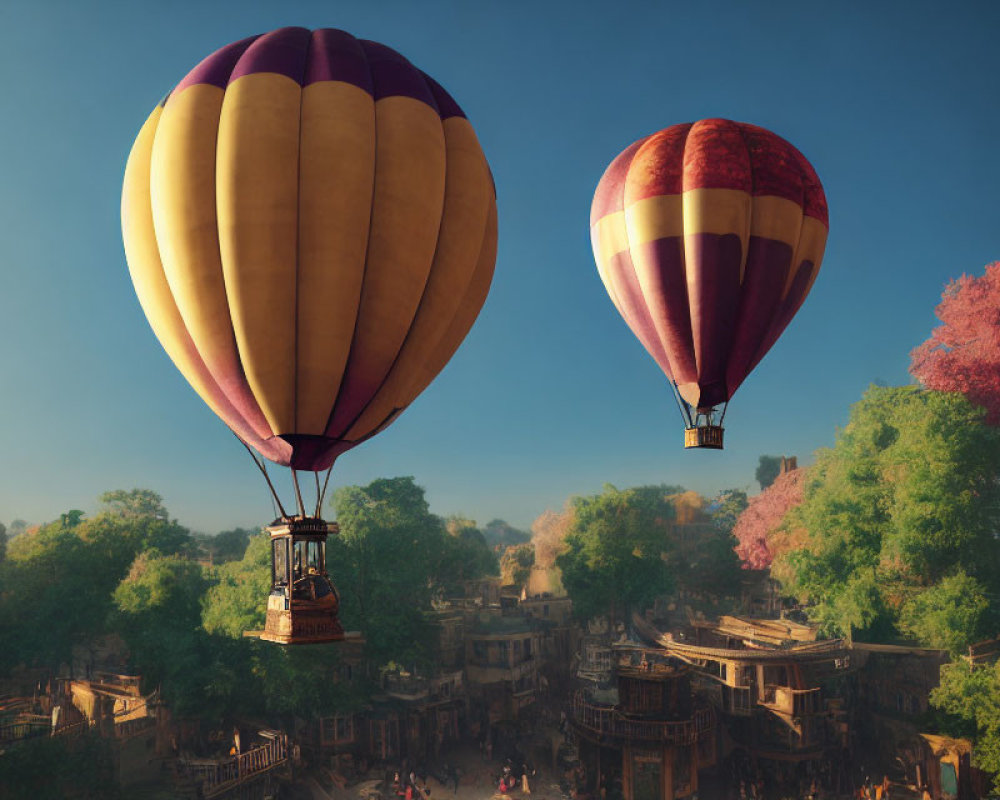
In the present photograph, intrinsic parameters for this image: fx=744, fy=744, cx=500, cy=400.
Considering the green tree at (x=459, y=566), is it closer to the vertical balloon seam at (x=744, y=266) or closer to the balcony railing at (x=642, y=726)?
the balcony railing at (x=642, y=726)

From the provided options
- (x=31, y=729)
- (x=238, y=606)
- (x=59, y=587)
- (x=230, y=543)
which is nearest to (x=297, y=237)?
(x=31, y=729)

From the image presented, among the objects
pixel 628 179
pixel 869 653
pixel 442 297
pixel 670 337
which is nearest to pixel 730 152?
pixel 628 179

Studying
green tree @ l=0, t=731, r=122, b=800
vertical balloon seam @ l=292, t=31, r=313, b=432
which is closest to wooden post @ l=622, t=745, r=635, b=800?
green tree @ l=0, t=731, r=122, b=800

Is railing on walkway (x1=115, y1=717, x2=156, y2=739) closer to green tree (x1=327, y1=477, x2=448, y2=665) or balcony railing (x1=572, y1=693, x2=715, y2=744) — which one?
green tree (x1=327, y1=477, x2=448, y2=665)

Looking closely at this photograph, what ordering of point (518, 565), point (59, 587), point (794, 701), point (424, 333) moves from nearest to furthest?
1. point (424, 333)
2. point (794, 701)
3. point (59, 587)
4. point (518, 565)

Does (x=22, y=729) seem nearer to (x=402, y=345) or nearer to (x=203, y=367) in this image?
(x=203, y=367)

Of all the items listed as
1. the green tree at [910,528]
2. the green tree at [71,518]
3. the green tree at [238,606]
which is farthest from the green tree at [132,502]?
the green tree at [910,528]

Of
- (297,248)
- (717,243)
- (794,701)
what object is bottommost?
(794,701)
